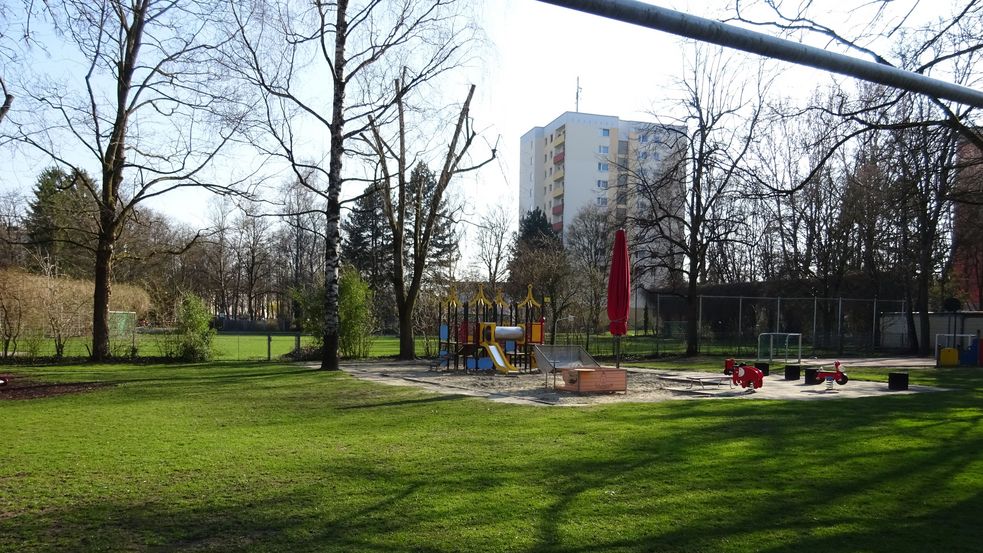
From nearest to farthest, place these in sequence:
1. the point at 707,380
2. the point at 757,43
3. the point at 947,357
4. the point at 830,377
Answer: the point at 757,43 < the point at 830,377 < the point at 707,380 < the point at 947,357

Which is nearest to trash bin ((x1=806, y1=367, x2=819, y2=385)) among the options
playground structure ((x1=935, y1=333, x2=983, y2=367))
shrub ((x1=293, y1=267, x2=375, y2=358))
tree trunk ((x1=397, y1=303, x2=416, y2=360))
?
playground structure ((x1=935, y1=333, x2=983, y2=367))

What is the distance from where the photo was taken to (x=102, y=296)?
22141 mm

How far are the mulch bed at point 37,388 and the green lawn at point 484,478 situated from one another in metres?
1.19

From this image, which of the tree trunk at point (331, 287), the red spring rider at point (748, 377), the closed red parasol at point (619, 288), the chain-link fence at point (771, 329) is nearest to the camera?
the closed red parasol at point (619, 288)

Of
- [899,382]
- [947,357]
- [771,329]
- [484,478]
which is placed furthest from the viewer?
[771,329]

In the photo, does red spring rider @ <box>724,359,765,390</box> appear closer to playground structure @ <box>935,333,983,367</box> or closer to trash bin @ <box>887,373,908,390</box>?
trash bin @ <box>887,373,908,390</box>

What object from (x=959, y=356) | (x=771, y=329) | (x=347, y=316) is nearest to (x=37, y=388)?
(x=347, y=316)

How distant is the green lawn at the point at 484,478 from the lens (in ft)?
16.6

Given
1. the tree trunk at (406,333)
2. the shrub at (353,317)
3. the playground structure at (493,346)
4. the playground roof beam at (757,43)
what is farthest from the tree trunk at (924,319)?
the playground roof beam at (757,43)

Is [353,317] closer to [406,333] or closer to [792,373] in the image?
[406,333]

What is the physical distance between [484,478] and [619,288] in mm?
8598

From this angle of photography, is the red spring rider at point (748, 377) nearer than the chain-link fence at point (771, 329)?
Yes

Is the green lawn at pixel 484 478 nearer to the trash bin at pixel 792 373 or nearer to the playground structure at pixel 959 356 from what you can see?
the trash bin at pixel 792 373

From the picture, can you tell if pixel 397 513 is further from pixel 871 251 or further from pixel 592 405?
pixel 871 251
